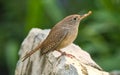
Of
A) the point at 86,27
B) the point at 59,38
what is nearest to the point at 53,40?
the point at 59,38

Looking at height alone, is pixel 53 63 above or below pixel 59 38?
below

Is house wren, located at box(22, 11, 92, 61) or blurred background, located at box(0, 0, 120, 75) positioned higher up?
blurred background, located at box(0, 0, 120, 75)

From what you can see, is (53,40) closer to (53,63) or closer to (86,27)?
(53,63)

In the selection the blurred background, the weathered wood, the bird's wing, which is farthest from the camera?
the blurred background

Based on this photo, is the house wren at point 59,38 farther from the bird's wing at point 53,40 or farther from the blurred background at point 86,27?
the blurred background at point 86,27

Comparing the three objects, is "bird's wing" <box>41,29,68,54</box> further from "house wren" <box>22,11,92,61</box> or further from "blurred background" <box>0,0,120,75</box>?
"blurred background" <box>0,0,120,75</box>

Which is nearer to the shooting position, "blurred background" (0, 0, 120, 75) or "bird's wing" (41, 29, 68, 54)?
"bird's wing" (41, 29, 68, 54)

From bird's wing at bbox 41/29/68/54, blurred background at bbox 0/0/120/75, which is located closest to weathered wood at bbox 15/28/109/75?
bird's wing at bbox 41/29/68/54
